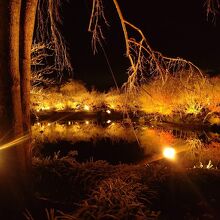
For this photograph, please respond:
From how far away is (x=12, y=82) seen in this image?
3.29 meters

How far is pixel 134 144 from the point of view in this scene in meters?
17.6

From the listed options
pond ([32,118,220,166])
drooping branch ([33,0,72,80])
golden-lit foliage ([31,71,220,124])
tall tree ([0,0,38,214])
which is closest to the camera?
tall tree ([0,0,38,214])

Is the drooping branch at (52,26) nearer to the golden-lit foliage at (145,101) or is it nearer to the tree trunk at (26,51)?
the tree trunk at (26,51)

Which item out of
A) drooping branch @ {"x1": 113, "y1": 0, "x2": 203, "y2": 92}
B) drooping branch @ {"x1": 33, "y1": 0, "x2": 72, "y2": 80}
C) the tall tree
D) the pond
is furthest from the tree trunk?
the pond

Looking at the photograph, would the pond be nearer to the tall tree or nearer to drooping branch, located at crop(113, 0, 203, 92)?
drooping branch, located at crop(113, 0, 203, 92)

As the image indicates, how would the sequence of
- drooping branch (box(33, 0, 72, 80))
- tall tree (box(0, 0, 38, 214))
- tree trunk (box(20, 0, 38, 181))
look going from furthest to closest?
drooping branch (box(33, 0, 72, 80)) < tree trunk (box(20, 0, 38, 181)) < tall tree (box(0, 0, 38, 214))

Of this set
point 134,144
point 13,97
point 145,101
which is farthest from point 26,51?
point 145,101

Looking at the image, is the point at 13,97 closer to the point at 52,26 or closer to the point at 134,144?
the point at 52,26

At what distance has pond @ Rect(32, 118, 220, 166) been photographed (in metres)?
14.3

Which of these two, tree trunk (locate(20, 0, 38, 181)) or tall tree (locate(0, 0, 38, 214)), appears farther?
tree trunk (locate(20, 0, 38, 181))

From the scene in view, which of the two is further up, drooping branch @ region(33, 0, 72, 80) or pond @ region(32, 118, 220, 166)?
drooping branch @ region(33, 0, 72, 80)

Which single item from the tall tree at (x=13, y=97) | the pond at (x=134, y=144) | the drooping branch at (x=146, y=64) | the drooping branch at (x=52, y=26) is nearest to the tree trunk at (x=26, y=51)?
the tall tree at (x=13, y=97)

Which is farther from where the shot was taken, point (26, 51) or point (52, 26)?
point (52, 26)

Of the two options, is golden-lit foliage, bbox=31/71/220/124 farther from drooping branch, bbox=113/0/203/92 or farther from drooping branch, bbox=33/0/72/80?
drooping branch, bbox=33/0/72/80
